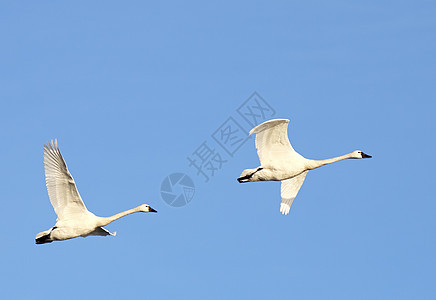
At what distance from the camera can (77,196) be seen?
129 feet

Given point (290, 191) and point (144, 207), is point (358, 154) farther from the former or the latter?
point (144, 207)

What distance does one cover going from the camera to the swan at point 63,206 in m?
39.1

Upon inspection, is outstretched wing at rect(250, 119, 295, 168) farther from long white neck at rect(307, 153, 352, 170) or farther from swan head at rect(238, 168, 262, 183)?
long white neck at rect(307, 153, 352, 170)

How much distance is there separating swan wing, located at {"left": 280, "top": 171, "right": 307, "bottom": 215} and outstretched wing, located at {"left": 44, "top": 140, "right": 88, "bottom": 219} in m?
9.67

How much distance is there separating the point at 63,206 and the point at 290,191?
1072 centimetres

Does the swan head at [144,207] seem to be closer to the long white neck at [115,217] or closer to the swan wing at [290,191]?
the long white neck at [115,217]

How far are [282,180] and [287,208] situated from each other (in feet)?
6.89

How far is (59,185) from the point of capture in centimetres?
3928

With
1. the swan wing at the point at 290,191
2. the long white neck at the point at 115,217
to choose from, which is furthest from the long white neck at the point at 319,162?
the long white neck at the point at 115,217

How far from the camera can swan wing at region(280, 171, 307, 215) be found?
4497cm

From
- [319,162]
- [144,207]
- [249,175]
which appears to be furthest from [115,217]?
[319,162]

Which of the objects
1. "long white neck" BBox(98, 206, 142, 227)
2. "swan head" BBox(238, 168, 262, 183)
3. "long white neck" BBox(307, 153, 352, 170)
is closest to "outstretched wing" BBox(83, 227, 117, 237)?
"long white neck" BBox(98, 206, 142, 227)

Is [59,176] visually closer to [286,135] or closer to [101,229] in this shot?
[101,229]

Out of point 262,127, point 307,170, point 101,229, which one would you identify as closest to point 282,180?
point 307,170
